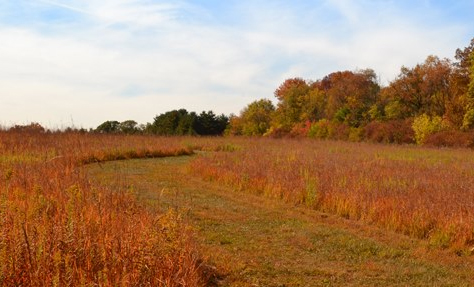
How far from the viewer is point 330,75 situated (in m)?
75.1

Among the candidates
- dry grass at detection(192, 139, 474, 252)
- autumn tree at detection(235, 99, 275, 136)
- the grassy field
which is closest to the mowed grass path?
the grassy field

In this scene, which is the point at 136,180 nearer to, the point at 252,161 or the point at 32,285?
the point at 252,161

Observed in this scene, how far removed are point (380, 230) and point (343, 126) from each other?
43043mm

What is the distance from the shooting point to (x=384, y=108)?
5262cm

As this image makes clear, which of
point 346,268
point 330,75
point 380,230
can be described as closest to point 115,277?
point 346,268

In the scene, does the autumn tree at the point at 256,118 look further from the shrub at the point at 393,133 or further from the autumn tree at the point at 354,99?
the shrub at the point at 393,133

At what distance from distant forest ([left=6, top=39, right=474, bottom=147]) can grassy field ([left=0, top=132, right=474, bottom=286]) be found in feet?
51.9

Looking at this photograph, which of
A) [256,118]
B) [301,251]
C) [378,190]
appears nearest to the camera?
[301,251]

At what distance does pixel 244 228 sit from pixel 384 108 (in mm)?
47643

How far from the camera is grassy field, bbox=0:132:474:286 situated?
15.2ft

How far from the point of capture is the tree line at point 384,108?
38969 millimetres

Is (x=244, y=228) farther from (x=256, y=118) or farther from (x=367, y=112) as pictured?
(x=256, y=118)

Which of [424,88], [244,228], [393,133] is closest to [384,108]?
[424,88]

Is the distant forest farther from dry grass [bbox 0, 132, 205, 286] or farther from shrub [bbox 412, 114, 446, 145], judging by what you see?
dry grass [bbox 0, 132, 205, 286]
